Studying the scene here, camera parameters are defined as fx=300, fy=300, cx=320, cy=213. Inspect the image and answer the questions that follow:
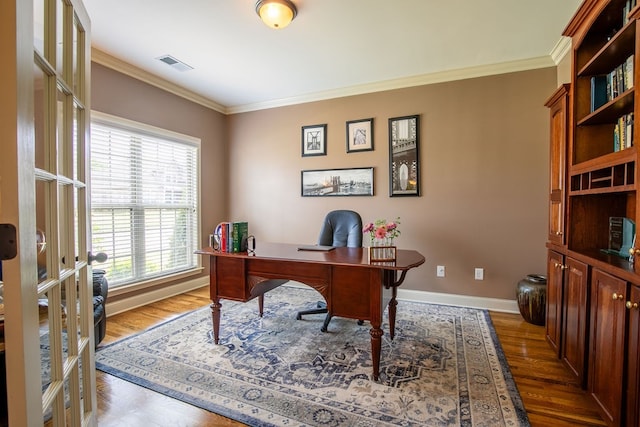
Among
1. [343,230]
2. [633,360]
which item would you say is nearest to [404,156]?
[343,230]

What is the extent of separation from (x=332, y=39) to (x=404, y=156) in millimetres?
1499

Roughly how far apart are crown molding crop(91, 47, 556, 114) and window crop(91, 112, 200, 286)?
Answer: 0.53 m

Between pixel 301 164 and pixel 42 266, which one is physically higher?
pixel 301 164

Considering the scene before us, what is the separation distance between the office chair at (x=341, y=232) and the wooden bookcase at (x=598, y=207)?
4.98 ft

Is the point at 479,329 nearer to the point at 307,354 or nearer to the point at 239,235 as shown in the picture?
the point at 307,354

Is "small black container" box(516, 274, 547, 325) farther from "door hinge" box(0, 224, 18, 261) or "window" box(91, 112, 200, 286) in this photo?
"window" box(91, 112, 200, 286)

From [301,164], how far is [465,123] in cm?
203

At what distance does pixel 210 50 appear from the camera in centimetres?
283

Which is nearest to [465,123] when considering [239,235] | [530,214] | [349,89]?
[530,214]

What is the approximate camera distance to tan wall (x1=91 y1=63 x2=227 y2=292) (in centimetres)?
295

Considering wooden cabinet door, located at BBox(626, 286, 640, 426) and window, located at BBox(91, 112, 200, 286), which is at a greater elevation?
window, located at BBox(91, 112, 200, 286)

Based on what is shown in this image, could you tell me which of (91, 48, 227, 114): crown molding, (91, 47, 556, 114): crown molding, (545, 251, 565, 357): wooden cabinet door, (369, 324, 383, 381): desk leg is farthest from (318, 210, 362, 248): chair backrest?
(91, 48, 227, 114): crown molding

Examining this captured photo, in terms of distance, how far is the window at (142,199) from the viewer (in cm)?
297

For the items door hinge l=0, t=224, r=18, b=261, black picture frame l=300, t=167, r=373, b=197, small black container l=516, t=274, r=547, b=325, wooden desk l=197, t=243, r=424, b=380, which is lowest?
small black container l=516, t=274, r=547, b=325
